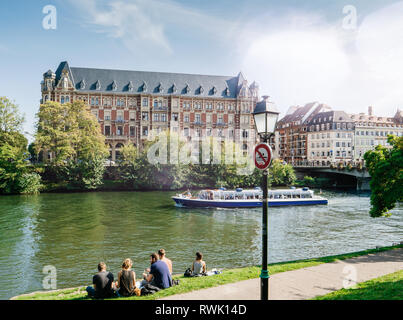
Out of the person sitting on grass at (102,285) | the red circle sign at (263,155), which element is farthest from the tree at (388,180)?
the person sitting on grass at (102,285)

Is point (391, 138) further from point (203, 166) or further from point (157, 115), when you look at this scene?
point (157, 115)

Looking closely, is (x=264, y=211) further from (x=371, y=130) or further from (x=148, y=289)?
(x=371, y=130)

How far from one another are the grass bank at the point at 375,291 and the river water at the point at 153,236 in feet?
29.3

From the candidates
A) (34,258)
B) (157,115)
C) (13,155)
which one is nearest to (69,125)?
(13,155)

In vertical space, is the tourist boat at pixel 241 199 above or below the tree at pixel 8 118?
below

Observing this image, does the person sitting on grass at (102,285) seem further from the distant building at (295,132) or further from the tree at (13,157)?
the distant building at (295,132)

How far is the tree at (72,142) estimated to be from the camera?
57938 millimetres

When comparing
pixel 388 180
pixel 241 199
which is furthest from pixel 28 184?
pixel 388 180

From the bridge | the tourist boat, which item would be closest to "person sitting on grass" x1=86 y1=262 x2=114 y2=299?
the tourist boat

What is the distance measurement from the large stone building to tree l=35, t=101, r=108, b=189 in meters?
14.3

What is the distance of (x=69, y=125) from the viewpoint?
60.1m

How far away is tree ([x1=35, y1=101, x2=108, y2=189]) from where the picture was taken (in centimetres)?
5794

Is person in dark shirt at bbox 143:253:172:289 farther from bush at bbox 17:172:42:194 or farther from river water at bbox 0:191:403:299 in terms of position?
bush at bbox 17:172:42:194

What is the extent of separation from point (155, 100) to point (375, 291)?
7370 cm
